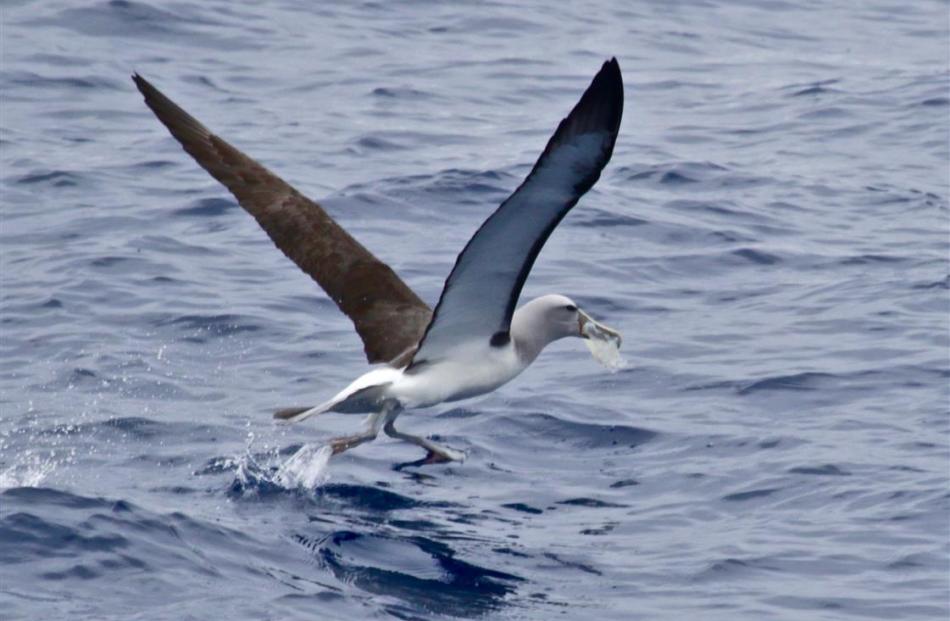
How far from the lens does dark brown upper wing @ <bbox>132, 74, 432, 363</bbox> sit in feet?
39.8

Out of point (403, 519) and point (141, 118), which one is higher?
point (141, 118)

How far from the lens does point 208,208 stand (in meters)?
17.1

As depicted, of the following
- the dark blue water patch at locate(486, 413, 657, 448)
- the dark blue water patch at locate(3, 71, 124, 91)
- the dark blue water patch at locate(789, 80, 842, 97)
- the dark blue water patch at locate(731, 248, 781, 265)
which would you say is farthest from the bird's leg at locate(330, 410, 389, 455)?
the dark blue water patch at locate(789, 80, 842, 97)

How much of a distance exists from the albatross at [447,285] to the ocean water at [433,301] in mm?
654

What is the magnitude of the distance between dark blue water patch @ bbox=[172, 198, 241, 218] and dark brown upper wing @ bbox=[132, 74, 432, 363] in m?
4.69

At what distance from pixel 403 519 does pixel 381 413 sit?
761mm

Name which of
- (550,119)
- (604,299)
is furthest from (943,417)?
(550,119)

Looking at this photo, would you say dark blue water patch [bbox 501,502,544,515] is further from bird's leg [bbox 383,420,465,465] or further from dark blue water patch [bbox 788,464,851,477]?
dark blue water patch [bbox 788,464,851,477]

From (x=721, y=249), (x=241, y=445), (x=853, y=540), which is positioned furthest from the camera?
(x=721, y=249)

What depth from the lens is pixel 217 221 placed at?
16875 mm

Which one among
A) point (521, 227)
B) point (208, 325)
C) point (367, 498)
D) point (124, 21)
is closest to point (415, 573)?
point (367, 498)

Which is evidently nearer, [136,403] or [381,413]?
[381,413]

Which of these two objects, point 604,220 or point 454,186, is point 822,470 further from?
point 454,186

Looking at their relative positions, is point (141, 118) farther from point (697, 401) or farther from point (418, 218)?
point (697, 401)
